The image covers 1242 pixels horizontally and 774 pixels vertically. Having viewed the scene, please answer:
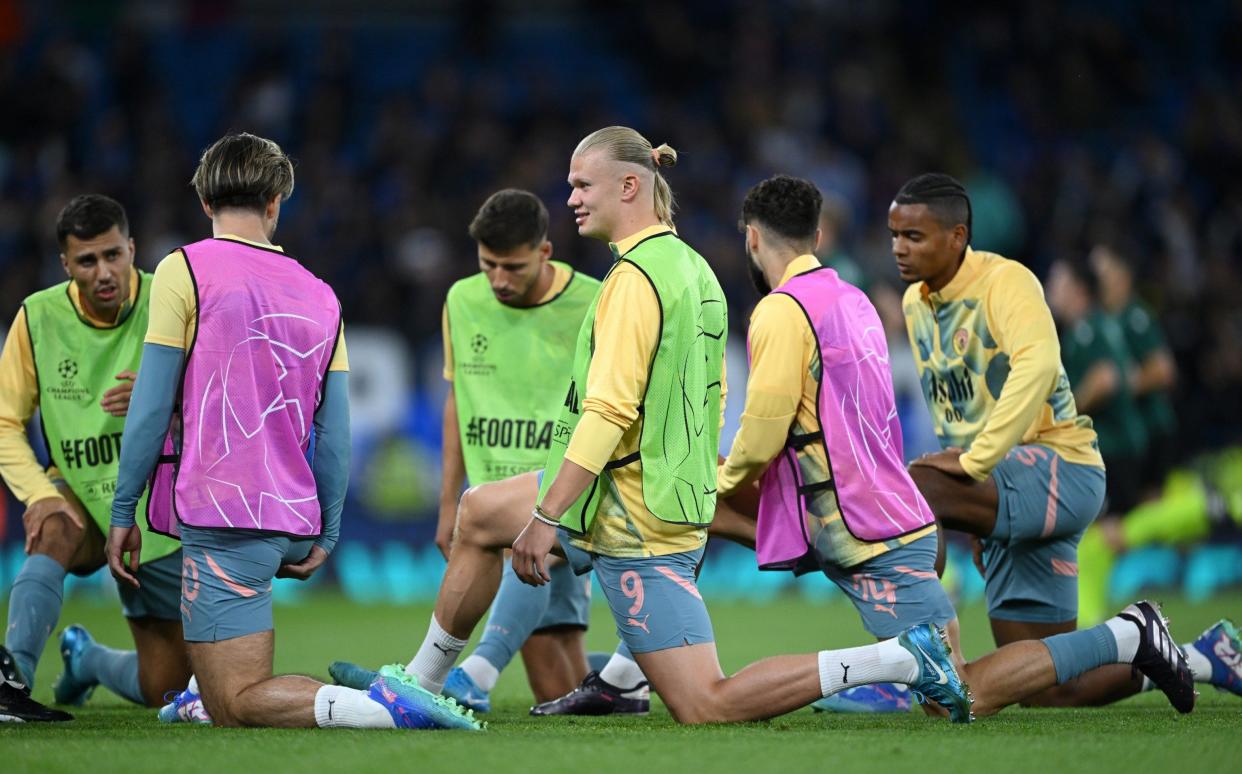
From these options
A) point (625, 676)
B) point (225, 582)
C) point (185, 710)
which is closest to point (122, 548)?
point (225, 582)

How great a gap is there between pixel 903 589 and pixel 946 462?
32.8 inches

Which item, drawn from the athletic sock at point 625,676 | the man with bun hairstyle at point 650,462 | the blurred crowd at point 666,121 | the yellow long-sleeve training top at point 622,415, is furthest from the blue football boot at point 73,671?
the blurred crowd at point 666,121

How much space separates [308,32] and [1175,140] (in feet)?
34.6

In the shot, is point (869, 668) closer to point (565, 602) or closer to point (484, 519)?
point (484, 519)

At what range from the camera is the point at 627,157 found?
558 centimetres

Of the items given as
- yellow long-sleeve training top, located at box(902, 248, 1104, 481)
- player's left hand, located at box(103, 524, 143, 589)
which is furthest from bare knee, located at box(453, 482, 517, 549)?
yellow long-sleeve training top, located at box(902, 248, 1104, 481)

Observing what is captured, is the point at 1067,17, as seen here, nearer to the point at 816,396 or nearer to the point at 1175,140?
the point at 1175,140

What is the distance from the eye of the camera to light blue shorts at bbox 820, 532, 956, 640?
5.79m

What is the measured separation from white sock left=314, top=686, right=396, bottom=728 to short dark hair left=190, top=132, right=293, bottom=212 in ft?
5.68

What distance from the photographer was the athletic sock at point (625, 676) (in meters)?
6.69

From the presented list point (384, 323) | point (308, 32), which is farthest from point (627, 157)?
point (308, 32)

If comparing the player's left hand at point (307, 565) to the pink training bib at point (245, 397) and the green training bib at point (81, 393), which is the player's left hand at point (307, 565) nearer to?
the pink training bib at point (245, 397)

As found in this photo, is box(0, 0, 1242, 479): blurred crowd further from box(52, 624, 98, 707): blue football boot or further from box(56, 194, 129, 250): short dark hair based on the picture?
box(56, 194, 129, 250): short dark hair

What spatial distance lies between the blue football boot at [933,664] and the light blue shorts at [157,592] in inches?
124
